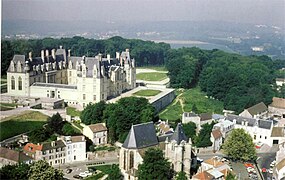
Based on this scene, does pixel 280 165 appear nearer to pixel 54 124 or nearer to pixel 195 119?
pixel 195 119

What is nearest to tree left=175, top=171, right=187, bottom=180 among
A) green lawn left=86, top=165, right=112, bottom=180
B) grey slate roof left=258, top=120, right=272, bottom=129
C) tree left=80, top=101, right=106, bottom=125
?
green lawn left=86, top=165, right=112, bottom=180

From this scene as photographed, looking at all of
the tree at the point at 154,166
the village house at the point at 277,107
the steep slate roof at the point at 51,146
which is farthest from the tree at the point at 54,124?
the village house at the point at 277,107

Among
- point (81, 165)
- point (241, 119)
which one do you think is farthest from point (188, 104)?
point (81, 165)

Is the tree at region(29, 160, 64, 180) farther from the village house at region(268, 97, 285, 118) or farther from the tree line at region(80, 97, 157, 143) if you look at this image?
the village house at region(268, 97, 285, 118)

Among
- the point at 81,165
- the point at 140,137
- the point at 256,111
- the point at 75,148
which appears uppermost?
the point at 140,137

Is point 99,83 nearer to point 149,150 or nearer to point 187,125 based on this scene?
point 187,125

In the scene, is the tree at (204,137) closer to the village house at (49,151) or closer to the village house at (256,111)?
the village house at (256,111)
